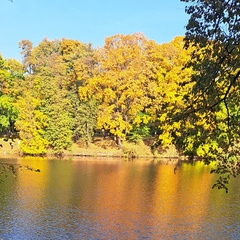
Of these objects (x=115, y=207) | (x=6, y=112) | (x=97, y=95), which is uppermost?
(x=97, y=95)

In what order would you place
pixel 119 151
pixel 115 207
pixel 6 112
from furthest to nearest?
1. pixel 119 151
2. pixel 6 112
3. pixel 115 207

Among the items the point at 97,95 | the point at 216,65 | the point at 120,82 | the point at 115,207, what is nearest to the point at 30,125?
the point at 97,95

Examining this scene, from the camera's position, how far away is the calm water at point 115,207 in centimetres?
1207

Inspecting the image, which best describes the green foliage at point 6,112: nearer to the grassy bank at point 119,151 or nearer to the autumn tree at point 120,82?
the grassy bank at point 119,151

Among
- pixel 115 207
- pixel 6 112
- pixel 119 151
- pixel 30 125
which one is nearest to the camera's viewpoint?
pixel 115 207

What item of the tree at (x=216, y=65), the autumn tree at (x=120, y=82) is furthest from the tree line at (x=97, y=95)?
the tree at (x=216, y=65)

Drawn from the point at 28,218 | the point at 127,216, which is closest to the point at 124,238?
the point at 127,216

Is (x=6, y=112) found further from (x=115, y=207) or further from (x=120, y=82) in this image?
(x=115, y=207)

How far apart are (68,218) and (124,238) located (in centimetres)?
271

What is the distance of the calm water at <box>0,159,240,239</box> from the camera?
475 inches

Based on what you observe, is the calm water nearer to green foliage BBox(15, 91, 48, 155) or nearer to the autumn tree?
green foliage BBox(15, 91, 48, 155)

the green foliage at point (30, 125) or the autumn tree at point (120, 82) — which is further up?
the autumn tree at point (120, 82)

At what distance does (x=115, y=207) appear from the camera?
15.3 m

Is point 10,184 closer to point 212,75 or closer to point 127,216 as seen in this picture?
point 127,216
